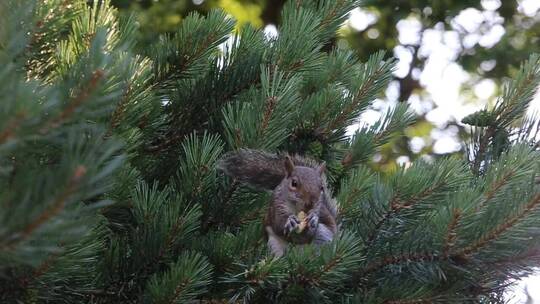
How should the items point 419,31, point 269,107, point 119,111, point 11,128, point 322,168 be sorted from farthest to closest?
point 419,31 → point 322,168 → point 269,107 → point 119,111 → point 11,128

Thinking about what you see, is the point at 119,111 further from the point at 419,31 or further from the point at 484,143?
the point at 419,31

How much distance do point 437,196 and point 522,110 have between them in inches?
13.6

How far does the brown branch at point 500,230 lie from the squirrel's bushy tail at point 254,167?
38 cm


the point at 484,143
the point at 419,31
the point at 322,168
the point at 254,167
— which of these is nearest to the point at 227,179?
the point at 254,167

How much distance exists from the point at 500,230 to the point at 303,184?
0.63 meters

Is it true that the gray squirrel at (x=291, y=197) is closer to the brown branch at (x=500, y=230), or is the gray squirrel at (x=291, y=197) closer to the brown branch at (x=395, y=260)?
the brown branch at (x=395, y=260)

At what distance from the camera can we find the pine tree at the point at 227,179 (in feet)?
2.77

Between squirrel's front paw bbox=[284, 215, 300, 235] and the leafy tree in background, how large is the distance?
2.24 metres

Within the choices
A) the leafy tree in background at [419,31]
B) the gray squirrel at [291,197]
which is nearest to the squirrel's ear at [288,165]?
the gray squirrel at [291,197]

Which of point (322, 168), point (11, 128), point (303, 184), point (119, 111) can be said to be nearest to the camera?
point (11, 128)

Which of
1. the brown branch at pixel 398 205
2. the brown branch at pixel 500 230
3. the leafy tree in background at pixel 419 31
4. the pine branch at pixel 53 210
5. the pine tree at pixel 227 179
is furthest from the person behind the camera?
the leafy tree in background at pixel 419 31

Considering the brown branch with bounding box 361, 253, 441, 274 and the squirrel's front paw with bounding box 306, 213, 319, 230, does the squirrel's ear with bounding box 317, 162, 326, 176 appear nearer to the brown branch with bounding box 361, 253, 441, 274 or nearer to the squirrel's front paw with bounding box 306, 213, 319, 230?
the squirrel's front paw with bounding box 306, 213, 319, 230

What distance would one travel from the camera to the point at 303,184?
161 centimetres

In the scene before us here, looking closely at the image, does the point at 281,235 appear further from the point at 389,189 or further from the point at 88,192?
the point at 88,192
